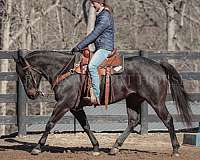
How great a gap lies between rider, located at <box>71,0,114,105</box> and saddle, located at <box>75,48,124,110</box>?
0.10m

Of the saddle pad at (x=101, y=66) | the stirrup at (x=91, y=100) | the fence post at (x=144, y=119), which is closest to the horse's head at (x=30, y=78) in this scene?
the saddle pad at (x=101, y=66)

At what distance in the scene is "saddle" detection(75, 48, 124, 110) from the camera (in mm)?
10023

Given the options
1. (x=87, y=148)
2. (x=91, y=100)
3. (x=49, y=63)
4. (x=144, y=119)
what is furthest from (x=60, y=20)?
(x=91, y=100)

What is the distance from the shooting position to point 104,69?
10.1 metres

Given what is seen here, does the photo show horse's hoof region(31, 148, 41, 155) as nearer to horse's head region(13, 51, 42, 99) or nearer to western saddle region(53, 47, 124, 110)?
horse's head region(13, 51, 42, 99)

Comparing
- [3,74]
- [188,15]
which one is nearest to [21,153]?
[3,74]

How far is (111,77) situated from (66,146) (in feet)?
7.58

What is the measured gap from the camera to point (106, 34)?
998cm

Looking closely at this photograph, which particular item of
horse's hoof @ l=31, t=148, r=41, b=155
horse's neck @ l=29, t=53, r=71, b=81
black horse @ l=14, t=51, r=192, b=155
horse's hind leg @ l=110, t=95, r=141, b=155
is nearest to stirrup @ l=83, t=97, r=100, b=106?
black horse @ l=14, t=51, r=192, b=155

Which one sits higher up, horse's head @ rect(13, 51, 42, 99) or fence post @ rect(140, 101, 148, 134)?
horse's head @ rect(13, 51, 42, 99)

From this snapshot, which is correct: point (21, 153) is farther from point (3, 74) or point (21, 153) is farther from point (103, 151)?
point (3, 74)

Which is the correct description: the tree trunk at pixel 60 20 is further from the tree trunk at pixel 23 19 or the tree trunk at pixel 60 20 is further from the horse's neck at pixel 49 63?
the horse's neck at pixel 49 63

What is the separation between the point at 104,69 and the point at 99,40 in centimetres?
49

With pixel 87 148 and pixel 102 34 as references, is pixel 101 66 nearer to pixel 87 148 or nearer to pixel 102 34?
pixel 102 34
